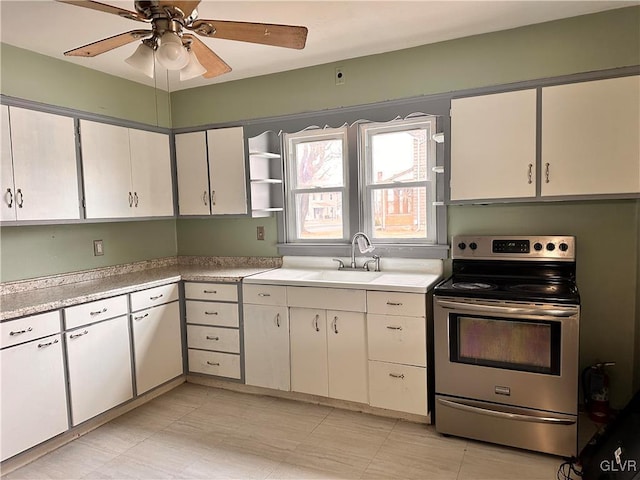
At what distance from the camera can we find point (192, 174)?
3.73 metres

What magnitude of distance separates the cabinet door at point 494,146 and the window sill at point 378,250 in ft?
1.48

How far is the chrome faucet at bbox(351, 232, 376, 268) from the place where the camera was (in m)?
3.26

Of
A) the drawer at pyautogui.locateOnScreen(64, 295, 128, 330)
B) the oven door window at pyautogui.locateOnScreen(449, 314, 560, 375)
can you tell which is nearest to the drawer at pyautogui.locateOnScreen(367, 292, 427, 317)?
the oven door window at pyautogui.locateOnScreen(449, 314, 560, 375)

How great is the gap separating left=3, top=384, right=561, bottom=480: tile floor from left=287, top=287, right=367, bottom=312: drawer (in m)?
0.73

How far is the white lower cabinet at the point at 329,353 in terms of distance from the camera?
113 inches

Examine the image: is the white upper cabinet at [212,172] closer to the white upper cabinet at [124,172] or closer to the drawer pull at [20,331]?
the white upper cabinet at [124,172]

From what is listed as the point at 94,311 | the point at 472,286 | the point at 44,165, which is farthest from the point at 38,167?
the point at 472,286

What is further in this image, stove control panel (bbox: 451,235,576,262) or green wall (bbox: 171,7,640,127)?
stove control panel (bbox: 451,235,576,262)

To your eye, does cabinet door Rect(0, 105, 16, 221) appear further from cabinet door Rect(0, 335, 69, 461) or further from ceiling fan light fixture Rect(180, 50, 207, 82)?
ceiling fan light fixture Rect(180, 50, 207, 82)

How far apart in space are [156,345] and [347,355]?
140cm

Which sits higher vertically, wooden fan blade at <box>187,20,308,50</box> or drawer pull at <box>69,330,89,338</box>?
wooden fan blade at <box>187,20,308,50</box>

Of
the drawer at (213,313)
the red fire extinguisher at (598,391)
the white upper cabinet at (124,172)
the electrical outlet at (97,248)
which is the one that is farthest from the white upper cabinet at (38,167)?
the red fire extinguisher at (598,391)

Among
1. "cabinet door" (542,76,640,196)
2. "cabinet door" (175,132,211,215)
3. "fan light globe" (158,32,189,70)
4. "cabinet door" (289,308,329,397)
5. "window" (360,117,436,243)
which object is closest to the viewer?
"fan light globe" (158,32,189,70)

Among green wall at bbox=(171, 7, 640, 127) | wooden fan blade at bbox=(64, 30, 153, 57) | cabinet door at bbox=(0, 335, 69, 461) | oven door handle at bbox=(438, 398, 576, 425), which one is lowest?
oven door handle at bbox=(438, 398, 576, 425)
